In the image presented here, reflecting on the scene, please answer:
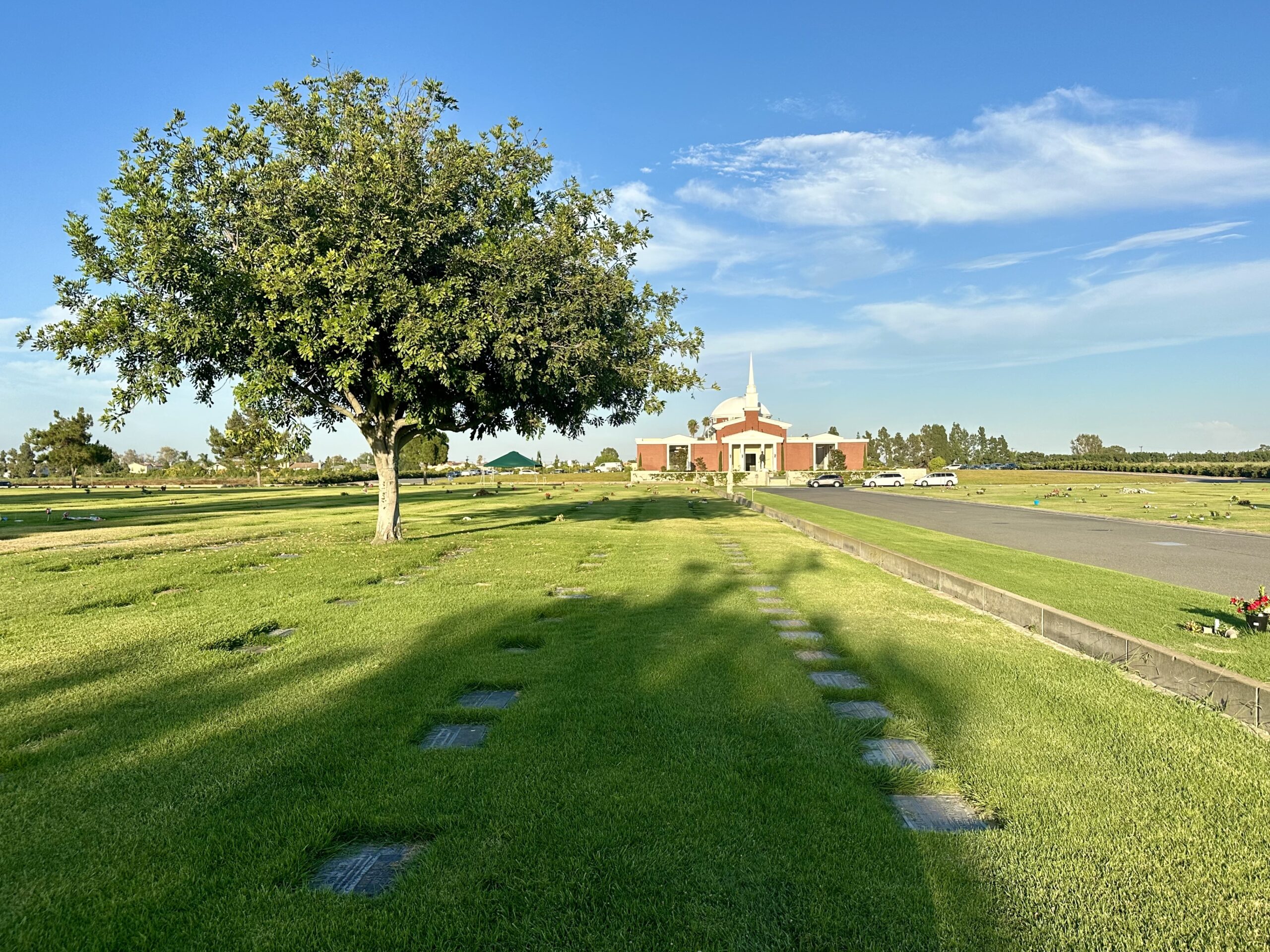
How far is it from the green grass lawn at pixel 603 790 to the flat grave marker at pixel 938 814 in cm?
8

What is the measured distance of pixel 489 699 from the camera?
15.5 ft

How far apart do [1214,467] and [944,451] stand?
157 ft

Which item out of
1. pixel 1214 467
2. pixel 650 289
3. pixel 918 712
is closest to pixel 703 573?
pixel 918 712

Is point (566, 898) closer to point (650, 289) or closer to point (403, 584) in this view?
point (403, 584)

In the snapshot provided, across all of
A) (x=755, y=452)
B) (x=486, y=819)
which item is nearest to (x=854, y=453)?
(x=755, y=452)

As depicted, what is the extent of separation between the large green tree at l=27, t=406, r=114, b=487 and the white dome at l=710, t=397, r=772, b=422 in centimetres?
7107

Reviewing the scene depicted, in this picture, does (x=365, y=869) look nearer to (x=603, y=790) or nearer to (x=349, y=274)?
(x=603, y=790)

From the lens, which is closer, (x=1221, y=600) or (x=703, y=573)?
(x=1221, y=600)

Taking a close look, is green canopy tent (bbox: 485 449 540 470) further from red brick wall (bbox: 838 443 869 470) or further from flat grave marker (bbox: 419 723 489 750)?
red brick wall (bbox: 838 443 869 470)

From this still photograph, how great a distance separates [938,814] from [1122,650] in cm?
352

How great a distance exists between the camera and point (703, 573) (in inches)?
412

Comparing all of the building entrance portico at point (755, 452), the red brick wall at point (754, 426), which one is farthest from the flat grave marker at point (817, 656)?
the red brick wall at point (754, 426)

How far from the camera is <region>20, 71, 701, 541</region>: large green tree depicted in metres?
12.1

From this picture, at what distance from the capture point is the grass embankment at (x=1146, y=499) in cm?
2311
